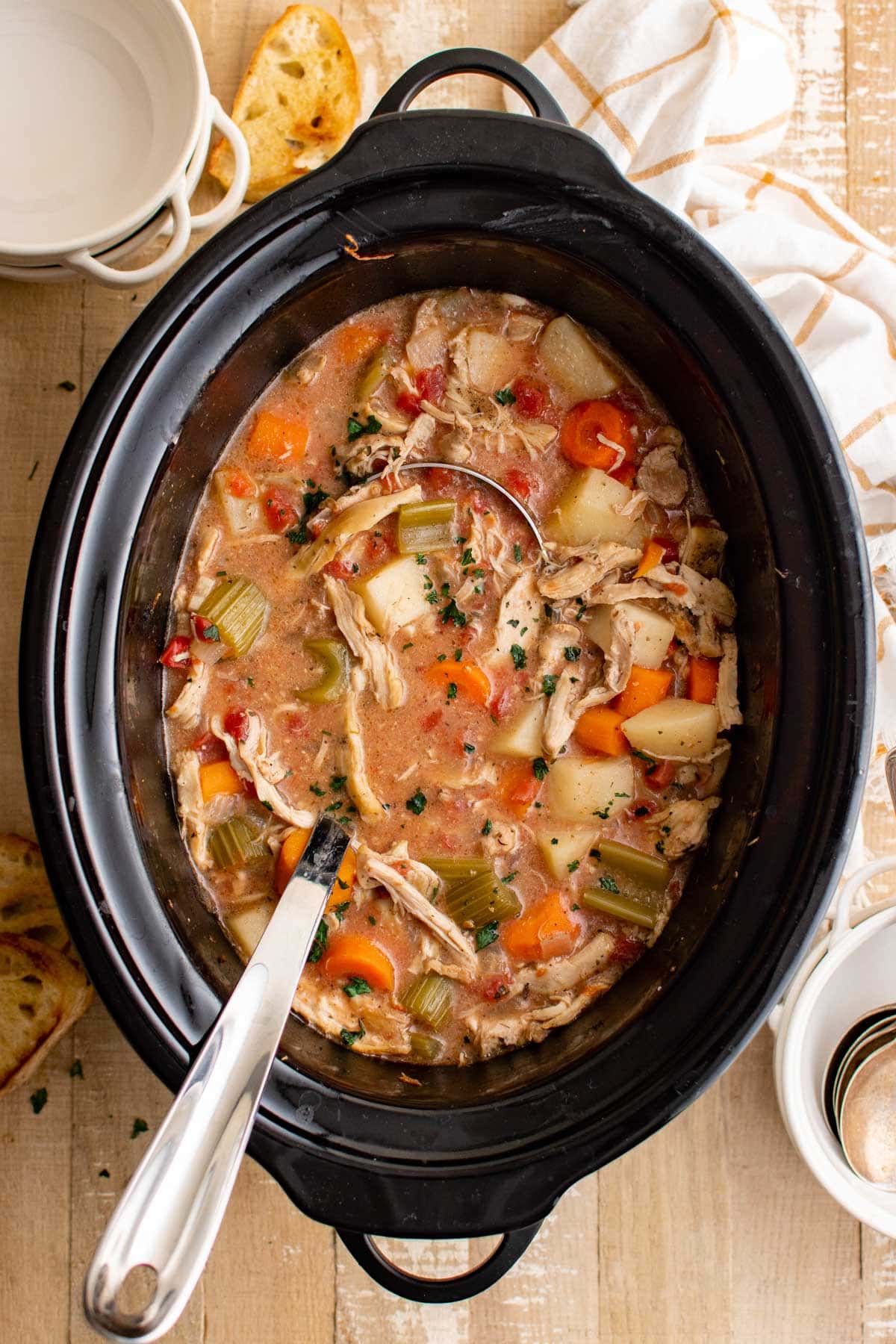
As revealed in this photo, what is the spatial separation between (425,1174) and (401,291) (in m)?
1.87

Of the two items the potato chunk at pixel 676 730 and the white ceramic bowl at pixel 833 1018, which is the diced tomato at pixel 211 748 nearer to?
the potato chunk at pixel 676 730

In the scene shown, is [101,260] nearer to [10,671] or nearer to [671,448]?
[10,671]

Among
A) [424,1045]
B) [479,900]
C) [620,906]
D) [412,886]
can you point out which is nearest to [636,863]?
[620,906]

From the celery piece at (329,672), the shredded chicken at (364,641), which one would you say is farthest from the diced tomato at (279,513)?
the celery piece at (329,672)

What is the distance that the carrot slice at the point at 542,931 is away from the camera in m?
2.48

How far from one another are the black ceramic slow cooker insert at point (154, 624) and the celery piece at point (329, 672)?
355 millimetres

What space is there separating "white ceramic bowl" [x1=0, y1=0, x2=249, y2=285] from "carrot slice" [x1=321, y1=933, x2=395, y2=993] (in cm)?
153

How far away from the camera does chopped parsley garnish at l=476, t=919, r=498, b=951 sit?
2465mm

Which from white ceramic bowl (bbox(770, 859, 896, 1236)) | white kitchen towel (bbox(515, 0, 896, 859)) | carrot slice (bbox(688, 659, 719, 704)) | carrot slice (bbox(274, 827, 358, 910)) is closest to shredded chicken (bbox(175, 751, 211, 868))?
carrot slice (bbox(274, 827, 358, 910))

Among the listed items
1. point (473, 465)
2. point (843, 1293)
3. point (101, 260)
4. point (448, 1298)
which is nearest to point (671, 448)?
point (473, 465)

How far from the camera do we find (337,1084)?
2.30 meters

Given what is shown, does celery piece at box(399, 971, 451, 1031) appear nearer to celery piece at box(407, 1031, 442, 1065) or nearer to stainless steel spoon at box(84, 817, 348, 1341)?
celery piece at box(407, 1031, 442, 1065)

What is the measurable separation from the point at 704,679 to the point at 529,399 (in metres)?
0.75

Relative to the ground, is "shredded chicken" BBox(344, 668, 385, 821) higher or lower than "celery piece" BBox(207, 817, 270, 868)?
higher
